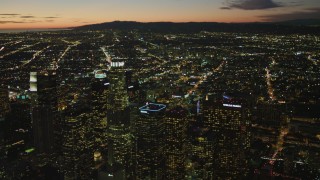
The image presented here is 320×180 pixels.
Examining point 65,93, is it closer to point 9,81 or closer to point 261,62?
point 9,81

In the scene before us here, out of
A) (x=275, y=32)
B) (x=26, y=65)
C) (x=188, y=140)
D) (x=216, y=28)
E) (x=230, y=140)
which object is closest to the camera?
(x=230, y=140)

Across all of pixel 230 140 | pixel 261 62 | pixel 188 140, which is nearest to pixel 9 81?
pixel 188 140

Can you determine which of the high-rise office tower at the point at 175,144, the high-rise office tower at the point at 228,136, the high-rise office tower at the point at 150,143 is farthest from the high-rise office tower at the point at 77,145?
the high-rise office tower at the point at 228,136

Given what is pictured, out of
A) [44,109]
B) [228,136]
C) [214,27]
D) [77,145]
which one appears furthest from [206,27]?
[77,145]

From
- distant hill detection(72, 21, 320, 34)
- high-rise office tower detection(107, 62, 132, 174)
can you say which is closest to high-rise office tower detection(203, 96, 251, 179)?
high-rise office tower detection(107, 62, 132, 174)

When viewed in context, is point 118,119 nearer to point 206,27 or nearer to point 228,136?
point 228,136

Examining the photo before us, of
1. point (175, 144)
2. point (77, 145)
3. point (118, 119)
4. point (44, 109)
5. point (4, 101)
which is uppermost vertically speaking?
point (4, 101)
